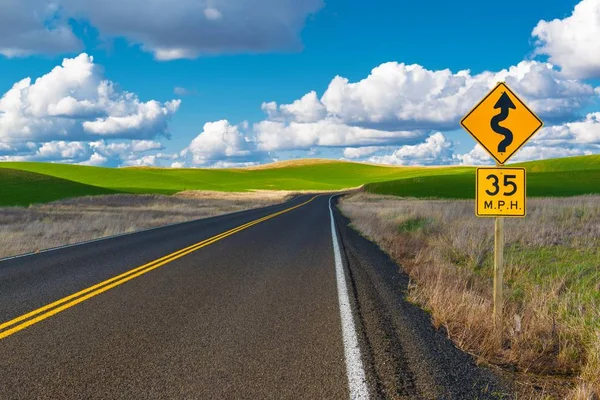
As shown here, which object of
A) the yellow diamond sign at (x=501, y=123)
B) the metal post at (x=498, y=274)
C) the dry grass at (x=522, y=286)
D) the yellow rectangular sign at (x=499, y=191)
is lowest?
the dry grass at (x=522, y=286)

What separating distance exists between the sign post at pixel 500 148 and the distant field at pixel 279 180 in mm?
44753

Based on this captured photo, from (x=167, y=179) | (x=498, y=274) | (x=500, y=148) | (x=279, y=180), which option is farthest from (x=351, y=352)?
(x=279, y=180)

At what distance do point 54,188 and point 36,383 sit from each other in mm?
56561

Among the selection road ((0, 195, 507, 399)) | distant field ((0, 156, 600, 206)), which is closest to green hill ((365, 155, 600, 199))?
distant field ((0, 156, 600, 206))

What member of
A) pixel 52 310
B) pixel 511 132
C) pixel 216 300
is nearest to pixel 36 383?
pixel 52 310

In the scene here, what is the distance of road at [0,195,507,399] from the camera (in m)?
4.20

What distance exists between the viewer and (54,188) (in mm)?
55156

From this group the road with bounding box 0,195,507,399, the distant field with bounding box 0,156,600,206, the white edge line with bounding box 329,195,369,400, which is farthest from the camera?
the distant field with bounding box 0,156,600,206

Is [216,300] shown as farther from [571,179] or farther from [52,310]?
[571,179]

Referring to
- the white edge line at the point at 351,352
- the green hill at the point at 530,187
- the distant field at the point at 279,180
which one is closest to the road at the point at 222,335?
the white edge line at the point at 351,352

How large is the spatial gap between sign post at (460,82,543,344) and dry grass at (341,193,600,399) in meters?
0.67

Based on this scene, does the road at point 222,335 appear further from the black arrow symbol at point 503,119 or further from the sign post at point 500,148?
the black arrow symbol at point 503,119

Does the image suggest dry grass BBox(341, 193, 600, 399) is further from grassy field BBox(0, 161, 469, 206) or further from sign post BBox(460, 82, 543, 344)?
grassy field BBox(0, 161, 469, 206)

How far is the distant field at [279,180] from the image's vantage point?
55.2 meters
